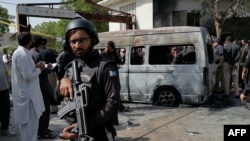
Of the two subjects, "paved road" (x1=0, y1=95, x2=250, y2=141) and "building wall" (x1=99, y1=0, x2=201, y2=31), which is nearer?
"paved road" (x1=0, y1=95, x2=250, y2=141)

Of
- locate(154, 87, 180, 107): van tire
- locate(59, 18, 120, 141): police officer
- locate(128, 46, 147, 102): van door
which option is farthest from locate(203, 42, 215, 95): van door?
locate(59, 18, 120, 141): police officer

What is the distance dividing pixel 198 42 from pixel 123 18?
8.38 m

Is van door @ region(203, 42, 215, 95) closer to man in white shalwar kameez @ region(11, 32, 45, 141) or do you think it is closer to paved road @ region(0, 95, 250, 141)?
paved road @ region(0, 95, 250, 141)

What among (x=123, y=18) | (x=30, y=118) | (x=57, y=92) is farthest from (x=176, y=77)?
(x=123, y=18)

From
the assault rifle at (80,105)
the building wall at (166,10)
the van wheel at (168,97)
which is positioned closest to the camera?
the assault rifle at (80,105)

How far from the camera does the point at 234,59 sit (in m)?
9.84

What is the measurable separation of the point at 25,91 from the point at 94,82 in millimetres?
2587

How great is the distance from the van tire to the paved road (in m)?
0.21

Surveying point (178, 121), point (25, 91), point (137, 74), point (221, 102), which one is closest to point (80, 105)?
point (25, 91)

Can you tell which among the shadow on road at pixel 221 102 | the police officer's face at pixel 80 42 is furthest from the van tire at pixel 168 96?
the police officer's face at pixel 80 42

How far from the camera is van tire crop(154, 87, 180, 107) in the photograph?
840cm

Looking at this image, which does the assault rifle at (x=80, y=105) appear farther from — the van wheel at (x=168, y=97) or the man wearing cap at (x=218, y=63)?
the man wearing cap at (x=218, y=63)

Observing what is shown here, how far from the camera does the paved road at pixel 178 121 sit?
581cm

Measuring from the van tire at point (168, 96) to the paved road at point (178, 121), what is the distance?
0.68 ft
